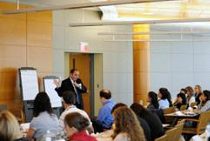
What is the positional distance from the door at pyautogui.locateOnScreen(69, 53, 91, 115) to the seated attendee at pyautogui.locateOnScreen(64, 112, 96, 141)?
835 cm

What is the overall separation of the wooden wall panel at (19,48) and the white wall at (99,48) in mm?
671

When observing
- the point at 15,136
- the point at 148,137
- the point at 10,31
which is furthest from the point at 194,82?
the point at 15,136

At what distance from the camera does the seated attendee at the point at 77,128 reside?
145 inches

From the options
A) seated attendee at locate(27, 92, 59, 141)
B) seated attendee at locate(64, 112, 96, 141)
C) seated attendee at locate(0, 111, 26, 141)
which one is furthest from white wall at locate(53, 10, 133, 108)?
seated attendee at locate(0, 111, 26, 141)

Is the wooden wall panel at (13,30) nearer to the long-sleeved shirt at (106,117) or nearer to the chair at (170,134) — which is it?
the long-sleeved shirt at (106,117)

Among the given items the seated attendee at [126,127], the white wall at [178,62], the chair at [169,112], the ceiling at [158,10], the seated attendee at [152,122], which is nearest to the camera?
the seated attendee at [126,127]

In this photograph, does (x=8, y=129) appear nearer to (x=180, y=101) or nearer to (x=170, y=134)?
(x=170, y=134)

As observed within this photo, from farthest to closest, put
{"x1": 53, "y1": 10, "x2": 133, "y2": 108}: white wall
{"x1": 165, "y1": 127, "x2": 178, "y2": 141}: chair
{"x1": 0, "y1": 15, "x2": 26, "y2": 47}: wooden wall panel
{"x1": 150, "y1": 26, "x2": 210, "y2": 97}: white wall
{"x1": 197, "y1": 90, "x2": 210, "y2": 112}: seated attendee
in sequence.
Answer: {"x1": 150, "y1": 26, "x2": 210, "y2": 97}: white wall, {"x1": 53, "y1": 10, "x2": 133, "y2": 108}: white wall, {"x1": 0, "y1": 15, "x2": 26, "y2": 47}: wooden wall panel, {"x1": 197, "y1": 90, "x2": 210, "y2": 112}: seated attendee, {"x1": 165, "y1": 127, "x2": 178, "y2": 141}: chair

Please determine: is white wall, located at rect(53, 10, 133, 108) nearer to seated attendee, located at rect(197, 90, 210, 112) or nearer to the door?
the door

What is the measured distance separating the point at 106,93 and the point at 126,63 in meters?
6.46

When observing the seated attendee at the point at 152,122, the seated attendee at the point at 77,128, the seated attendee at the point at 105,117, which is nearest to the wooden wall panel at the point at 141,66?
the seated attendee at the point at 105,117

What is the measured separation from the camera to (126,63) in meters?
13.3

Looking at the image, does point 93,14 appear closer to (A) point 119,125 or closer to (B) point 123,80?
(B) point 123,80

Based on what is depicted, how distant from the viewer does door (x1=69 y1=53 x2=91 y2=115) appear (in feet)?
40.0
